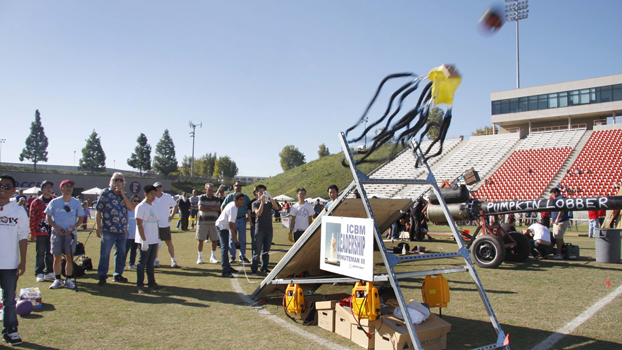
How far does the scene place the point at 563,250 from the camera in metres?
10.6

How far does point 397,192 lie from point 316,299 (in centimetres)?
3219

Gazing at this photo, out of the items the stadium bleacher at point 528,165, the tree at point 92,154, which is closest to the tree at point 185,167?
the tree at point 92,154

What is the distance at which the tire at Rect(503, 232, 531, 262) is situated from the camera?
9.91 meters

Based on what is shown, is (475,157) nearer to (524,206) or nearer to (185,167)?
(524,206)

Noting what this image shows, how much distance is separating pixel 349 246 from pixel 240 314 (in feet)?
6.83

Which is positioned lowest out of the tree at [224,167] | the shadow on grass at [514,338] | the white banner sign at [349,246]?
the shadow on grass at [514,338]

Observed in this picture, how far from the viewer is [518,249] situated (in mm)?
10008

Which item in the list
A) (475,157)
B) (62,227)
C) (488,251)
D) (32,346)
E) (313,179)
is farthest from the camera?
(313,179)

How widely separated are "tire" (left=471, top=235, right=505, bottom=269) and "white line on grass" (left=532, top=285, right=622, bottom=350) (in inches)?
96.8

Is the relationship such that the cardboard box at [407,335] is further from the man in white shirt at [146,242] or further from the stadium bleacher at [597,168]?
the stadium bleacher at [597,168]

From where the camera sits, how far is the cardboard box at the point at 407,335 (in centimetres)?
403

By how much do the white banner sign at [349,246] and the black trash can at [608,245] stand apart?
8435 mm

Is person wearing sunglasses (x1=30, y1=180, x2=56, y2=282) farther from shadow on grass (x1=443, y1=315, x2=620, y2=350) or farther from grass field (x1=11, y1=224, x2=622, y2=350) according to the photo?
shadow on grass (x1=443, y1=315, x2=620, y2=350)

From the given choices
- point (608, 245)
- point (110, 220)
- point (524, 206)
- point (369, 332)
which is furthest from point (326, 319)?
point (608, 245)
